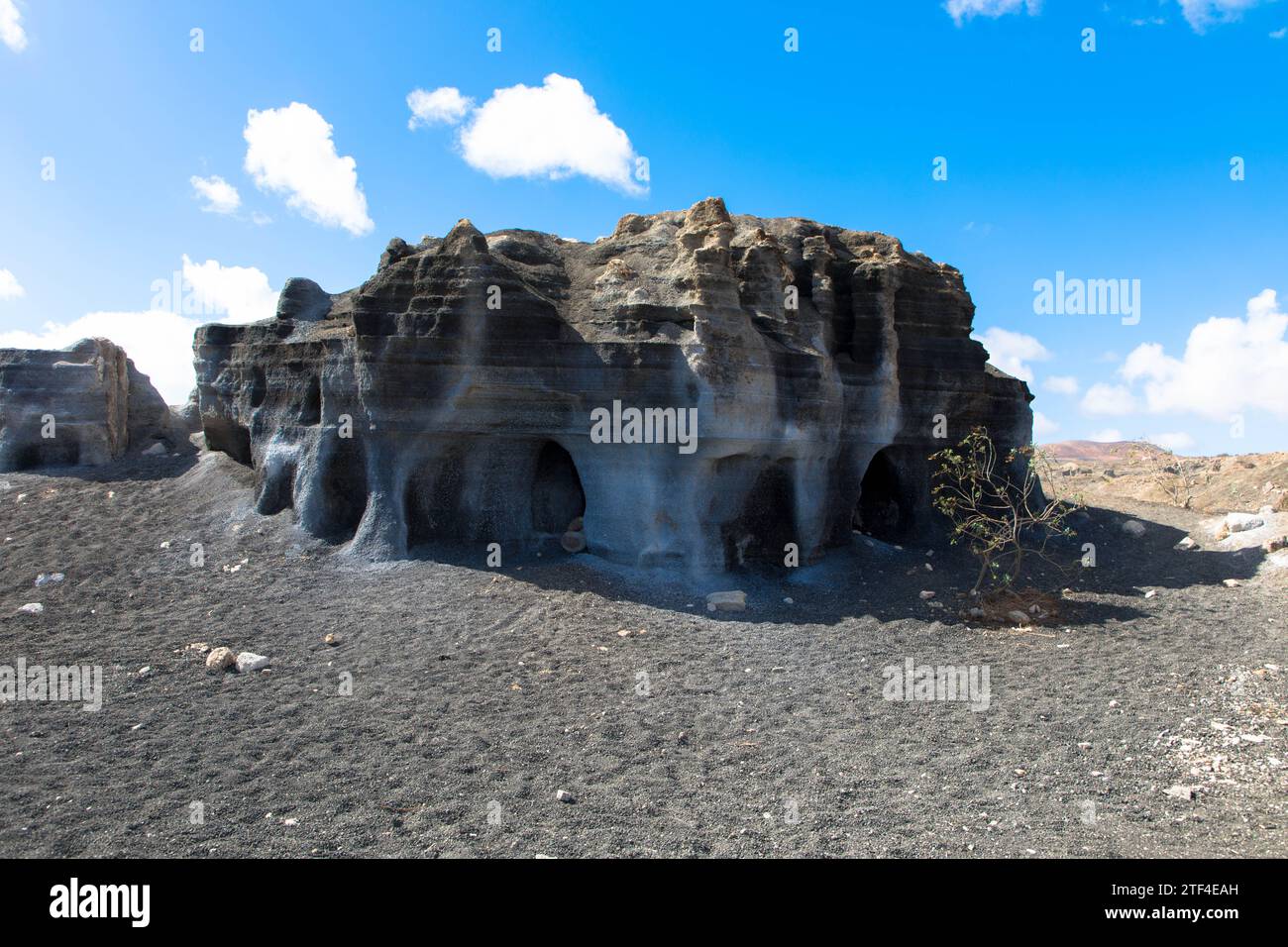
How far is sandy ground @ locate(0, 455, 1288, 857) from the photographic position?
20.3 ft

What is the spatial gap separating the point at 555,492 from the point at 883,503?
7102 millimetres

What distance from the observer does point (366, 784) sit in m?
6.73

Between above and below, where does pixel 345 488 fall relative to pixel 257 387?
below

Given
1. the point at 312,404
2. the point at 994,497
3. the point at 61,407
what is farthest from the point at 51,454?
the point at 994,497

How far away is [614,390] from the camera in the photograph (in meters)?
12.4

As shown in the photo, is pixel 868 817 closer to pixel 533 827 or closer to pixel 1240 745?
pixel 533 827

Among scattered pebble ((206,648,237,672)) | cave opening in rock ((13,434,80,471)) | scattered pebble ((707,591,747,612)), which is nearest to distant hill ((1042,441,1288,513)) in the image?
scattered pebble ((707,591,747,612))

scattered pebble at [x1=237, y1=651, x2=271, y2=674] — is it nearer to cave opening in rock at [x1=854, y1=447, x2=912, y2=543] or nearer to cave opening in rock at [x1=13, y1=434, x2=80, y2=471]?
cave opening in rock at [x1=854, y1=447, x2=912, y2=543]

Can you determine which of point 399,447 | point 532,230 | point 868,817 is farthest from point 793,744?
point 532,230

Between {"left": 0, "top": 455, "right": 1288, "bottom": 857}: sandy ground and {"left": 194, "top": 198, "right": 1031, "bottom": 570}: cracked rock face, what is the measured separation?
925 mm

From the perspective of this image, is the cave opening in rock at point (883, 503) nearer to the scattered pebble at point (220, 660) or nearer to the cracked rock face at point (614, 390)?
the cracked rock face at point (614, 390)

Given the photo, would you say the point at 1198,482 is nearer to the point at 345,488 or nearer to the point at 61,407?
the point at 345,488

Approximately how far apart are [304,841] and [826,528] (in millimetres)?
10777

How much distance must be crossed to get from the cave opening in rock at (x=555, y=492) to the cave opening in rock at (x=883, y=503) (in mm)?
5774
